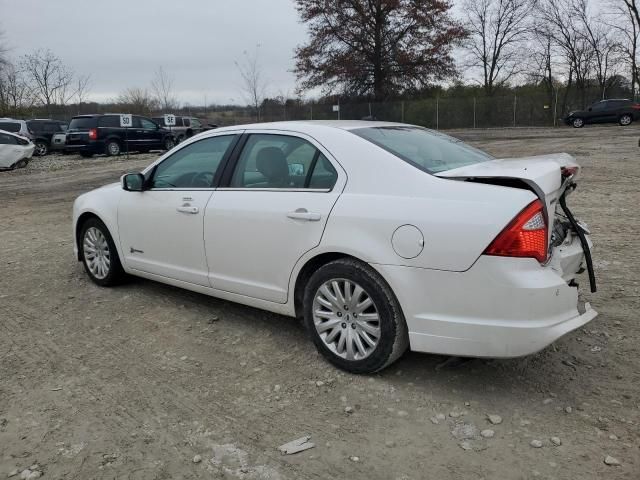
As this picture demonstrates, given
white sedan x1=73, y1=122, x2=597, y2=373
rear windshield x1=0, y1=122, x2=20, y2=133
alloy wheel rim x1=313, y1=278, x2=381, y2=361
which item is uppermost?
rear windshield x1=0, y1=122, x2=20, y2=133

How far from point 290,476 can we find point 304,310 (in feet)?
4.00

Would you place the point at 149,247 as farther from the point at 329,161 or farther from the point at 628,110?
the point at 628,110

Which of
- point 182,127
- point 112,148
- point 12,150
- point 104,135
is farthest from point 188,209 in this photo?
point 182,127

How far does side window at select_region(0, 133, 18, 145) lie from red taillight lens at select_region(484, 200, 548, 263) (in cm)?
2020

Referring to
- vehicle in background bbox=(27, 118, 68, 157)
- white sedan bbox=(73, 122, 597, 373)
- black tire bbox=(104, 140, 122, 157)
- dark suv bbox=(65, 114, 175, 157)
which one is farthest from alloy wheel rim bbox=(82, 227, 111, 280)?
vehicle in background bbox=(27, 118, 68, 157)

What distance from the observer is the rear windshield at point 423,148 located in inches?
137

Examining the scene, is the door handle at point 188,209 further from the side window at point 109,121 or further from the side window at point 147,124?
the side window at point 147,124

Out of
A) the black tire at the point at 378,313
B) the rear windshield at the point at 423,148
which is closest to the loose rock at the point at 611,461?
the black tire at the point at 378,313

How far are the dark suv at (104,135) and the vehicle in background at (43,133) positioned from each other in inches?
107

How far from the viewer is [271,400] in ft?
10.7

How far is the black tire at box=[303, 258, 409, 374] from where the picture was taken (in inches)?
127

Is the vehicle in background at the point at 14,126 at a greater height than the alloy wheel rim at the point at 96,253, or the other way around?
the vehicle in background at the point at 14,126

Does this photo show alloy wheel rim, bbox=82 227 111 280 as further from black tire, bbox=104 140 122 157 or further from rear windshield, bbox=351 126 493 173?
black tire, bbox=104 140 122 157

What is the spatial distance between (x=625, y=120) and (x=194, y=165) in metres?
31.6
